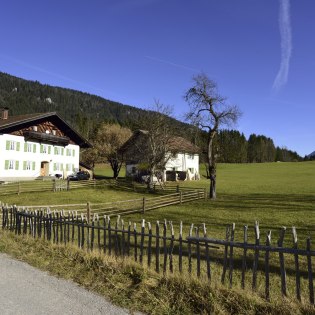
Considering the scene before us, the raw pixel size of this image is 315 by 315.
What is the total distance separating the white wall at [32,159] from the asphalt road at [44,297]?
39.8m

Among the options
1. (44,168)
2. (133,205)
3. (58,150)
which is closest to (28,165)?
(44,168)

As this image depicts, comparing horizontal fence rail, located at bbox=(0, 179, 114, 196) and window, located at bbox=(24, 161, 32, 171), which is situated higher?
window, located at bbox=(24, 161, 32, 171)

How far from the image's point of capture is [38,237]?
11.7 metres

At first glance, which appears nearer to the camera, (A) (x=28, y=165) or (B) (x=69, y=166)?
(A) (x=28, y=165)

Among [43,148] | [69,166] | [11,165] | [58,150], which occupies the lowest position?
[11,165]

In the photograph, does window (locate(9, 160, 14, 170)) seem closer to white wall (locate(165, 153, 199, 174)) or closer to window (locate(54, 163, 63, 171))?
window (locate(54, 163, 63, 171))

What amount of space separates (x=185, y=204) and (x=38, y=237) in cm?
1843

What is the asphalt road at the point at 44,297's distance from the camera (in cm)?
566

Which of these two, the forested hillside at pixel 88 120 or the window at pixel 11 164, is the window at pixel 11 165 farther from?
the forested hillside at pixel 88 120

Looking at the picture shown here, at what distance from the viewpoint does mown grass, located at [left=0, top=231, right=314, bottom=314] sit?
5.64 m

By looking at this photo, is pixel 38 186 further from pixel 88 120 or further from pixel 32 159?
pixel 88 120

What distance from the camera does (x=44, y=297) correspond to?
6.22 meters

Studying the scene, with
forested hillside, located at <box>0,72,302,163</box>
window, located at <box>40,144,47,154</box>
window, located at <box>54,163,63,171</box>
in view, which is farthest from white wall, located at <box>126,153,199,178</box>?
forested hillside, located at <box>0,72,302,163</box>

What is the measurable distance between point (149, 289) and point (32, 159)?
1783 inches
